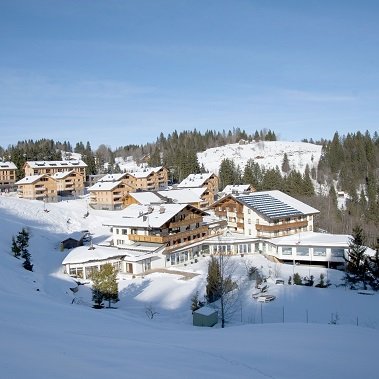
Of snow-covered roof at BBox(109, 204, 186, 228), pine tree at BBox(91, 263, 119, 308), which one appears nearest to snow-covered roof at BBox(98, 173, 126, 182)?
snow-covered roof at BBox(109, 204, 186, 228)

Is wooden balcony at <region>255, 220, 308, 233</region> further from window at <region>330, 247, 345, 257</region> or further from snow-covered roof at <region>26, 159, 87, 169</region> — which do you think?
snow-covered roof at <region>26, 159, 87, 169</region>

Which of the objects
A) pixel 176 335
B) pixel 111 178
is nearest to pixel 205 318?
pixel 176 335

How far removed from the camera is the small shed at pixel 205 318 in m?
22.5

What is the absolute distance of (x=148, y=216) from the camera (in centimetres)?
4375

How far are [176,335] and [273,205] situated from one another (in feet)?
117

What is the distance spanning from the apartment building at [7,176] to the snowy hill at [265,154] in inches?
2418

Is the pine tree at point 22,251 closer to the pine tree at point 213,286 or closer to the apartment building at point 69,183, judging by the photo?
the pine tree at point 213,286

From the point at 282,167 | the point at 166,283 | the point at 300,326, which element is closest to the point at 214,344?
the point at 300,326

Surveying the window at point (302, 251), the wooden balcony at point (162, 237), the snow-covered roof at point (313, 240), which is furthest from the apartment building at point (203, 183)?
the window at point (302, 251)

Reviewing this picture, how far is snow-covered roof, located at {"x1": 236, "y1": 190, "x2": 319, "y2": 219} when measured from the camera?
48.0 meters

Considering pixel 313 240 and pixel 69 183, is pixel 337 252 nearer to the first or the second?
pixel 313 240

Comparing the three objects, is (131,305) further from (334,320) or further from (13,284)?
(334,320)

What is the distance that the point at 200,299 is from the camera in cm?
2938

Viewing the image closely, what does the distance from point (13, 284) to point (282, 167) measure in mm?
107217
